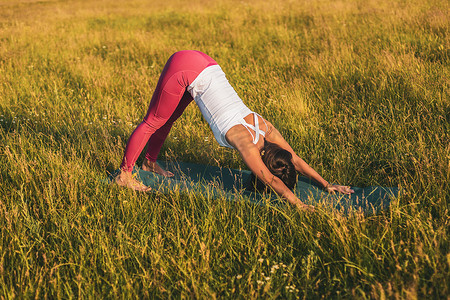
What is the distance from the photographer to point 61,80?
6.24 metres

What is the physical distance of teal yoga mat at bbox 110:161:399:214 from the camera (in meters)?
2.87

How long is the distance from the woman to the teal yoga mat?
147mm

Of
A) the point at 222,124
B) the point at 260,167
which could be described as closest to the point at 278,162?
the point at 260,167

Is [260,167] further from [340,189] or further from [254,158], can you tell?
[340,189]

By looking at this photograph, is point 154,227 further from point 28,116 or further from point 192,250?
point 28,116

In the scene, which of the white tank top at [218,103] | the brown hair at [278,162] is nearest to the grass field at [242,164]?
the brown hair at [278,162]

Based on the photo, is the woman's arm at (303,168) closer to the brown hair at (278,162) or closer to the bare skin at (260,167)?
the bare skin at (260,167)

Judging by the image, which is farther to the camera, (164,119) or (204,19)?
(204,19)

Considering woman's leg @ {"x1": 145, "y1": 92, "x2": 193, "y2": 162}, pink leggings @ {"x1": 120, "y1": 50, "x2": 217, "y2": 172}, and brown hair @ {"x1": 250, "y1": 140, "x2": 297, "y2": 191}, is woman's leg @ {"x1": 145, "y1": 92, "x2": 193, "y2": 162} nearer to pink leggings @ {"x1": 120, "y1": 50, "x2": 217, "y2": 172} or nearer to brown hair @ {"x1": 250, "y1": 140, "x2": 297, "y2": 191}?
pink leggings @ {"x1": 120, "y1": 50, "x2": 217, "y2": 172}

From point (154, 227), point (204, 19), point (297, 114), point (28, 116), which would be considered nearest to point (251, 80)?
point (297, 114)

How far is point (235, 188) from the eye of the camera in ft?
9.63

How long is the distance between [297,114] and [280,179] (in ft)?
5.68

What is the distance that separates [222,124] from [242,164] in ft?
3.38

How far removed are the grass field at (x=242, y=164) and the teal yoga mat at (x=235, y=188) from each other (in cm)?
13
